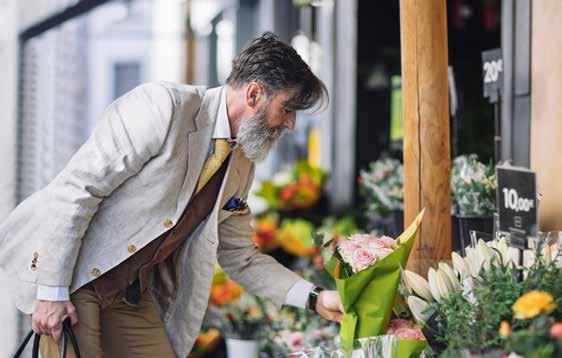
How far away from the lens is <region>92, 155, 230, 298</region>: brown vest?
8.51ft

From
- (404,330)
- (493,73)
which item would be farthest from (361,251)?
(493,73)

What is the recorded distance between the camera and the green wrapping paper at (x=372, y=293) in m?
2.30

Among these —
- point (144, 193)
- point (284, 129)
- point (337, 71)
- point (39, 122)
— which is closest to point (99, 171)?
point (144, 193)

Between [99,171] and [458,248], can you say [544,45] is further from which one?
[99,171]

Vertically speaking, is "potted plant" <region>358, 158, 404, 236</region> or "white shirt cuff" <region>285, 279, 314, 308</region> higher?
"potted plant" <region>358, 158, 404, 236</region>

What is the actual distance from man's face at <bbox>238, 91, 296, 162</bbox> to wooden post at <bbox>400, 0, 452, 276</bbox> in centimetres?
36

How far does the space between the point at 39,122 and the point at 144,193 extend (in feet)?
9.72

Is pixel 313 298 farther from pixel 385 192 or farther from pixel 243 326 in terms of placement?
pixel 243 326

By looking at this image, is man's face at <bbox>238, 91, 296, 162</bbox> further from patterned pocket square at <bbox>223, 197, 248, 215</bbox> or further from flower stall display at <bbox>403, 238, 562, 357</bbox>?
flower stall display at <bbox>403, 238, 562, 357</bbox>

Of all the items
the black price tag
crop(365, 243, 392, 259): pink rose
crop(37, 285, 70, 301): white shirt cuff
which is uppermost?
the black price tag

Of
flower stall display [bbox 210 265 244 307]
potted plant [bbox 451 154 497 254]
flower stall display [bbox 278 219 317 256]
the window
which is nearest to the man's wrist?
potted plant [bbox 451 154 497 254]

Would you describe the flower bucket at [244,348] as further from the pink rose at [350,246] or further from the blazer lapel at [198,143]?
the pink rose at [350,246]

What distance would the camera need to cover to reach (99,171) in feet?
7.84

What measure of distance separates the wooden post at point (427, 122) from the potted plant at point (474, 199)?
Answer: 0.36 m
